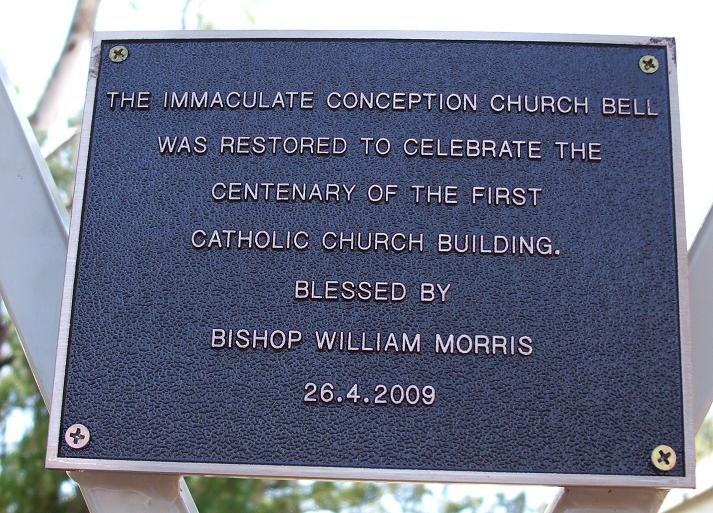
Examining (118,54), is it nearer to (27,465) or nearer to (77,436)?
(77,436)

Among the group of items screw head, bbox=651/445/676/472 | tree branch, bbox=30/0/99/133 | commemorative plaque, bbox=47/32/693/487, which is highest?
tree branch, bbox=30/0/99/133

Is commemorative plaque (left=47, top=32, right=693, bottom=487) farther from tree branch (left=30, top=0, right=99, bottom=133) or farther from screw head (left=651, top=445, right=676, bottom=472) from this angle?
tree branch (left=30, top=0, right=99, bottom=133)

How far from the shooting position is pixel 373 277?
2605 millimetres

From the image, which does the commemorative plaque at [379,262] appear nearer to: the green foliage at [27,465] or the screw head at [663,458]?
the screw head at [663,458]

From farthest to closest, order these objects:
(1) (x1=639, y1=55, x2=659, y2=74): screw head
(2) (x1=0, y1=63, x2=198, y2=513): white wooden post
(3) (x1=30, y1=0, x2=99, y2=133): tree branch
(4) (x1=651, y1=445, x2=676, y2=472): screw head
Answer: (3) (x1=30, y1=0, x2=99, y2=133): tree branch < (1) (x1=639, y1=55, x2=659, y2=74): screw head < (2) (x1=0, y1=63, x2=198, y2=513): white wooden post < (4) (x1=651, y1=445, x2=676, y2=472): screw head

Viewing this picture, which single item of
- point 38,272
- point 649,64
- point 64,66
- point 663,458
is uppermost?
point 64,66

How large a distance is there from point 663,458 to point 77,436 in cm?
160

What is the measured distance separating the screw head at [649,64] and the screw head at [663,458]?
1.20 metres

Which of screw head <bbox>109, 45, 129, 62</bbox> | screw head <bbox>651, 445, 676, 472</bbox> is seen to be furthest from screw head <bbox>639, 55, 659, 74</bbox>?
screw head <bbox>109, 45, 129, 62</bbox>

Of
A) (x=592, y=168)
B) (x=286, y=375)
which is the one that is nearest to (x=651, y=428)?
(x=592, y=168)

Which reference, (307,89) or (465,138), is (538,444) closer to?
(465,138)

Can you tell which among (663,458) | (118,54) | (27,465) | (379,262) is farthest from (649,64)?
(27,465)

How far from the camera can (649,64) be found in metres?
2.86

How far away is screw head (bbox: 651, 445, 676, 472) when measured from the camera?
93.9 inches
